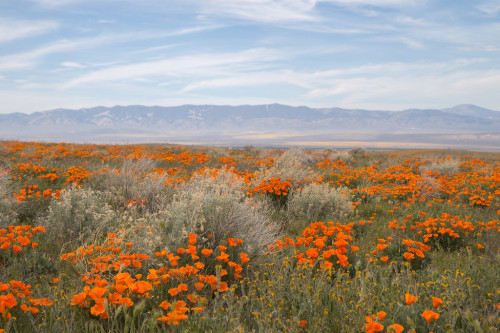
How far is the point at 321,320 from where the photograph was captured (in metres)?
2.39

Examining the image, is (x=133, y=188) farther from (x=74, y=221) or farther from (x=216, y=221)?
(x=216, y=221)

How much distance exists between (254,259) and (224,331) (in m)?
1.71

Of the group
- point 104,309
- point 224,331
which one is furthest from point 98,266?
point 224,331

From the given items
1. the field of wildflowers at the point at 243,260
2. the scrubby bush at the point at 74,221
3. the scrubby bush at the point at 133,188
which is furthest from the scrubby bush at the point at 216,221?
the scrubby bush at the point at 133,188

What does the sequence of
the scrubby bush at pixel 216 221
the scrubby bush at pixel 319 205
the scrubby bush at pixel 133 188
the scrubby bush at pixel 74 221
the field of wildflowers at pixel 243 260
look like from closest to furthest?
the field of wildflowers at pixel 243 260
the scrubby bush at pixel 216 221
the scrubby bush at pixel 74 221
the scrubby bush at pixel 319 205
the scrubby bush at pixel 133 188

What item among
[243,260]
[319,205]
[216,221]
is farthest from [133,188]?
[243,260]

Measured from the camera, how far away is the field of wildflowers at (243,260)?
2.44 m

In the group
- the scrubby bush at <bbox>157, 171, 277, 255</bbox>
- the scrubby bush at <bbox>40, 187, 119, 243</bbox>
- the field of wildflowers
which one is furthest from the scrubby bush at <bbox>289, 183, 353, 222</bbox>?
the scrubby bush at <bbox>40, 187, 119, 243</bbox>

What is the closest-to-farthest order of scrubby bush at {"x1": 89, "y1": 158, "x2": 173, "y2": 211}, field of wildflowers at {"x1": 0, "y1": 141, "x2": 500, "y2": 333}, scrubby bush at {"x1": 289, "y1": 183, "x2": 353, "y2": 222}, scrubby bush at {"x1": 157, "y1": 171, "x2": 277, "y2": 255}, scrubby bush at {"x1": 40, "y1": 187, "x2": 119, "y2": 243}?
field of wildflowers at {"x1": 0, "y1": 141, "x2": 500, "y2": 333}
scrubby bush at {"x1": 157, "y1": 171, "x2": 277, "y2": 255}
scrubby bush at {"x1": 40, "y1": 187, "x2": 119, "y2": 243}
scrubby bush at {"x1": 289, "y1": 183, "x2": 353, "y2": 222}
scrubby bush at {"x1": 89, "y1": 158, "x2": 173, "y2": 211}

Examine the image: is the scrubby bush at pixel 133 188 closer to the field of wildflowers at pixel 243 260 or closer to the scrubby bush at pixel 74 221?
the field of wildflowers at pixel 243 260

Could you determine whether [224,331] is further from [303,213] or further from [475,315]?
[303,213]

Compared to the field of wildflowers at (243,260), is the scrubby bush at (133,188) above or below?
above

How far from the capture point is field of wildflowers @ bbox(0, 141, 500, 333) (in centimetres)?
244

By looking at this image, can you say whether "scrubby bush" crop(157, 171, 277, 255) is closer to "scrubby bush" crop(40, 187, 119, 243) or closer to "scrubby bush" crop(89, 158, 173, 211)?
"scrubby bush" crop(40, 187, 119, 243)
